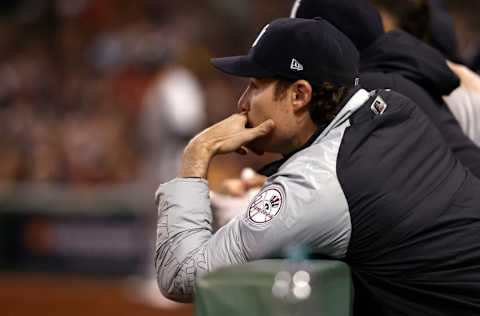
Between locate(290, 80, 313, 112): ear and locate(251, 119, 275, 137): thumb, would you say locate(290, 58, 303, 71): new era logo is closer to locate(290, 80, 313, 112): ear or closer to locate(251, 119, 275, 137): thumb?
locate(290, 80, 313, 112): ear

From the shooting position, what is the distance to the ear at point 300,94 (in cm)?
291

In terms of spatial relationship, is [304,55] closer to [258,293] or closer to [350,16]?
[350,16]

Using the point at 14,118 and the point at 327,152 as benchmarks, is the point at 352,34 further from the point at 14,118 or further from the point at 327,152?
the point at 14,118

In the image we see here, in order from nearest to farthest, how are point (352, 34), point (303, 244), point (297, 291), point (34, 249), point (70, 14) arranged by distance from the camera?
point (297, 291) → point (303, 244) → point (352, 34) → point (34, 249) → point (70, 14)

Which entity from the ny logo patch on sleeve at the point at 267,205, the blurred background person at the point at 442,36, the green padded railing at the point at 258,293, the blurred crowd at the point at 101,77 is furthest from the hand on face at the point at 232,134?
the blurred crowd at the point at 101,77

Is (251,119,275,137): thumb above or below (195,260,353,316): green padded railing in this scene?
above

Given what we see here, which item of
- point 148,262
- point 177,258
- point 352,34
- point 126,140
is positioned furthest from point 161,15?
point 177,258

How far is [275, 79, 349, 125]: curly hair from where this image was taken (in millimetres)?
2932

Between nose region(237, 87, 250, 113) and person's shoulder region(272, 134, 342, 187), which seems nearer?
person's shoulder region(272, 134, 342, 187)

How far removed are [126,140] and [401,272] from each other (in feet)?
29.4

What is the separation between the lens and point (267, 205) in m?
2.75

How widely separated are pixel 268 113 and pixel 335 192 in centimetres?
39

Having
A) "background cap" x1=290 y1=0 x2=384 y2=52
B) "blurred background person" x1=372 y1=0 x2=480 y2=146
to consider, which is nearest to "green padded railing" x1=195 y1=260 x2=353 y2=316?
"background cap" x1=290 y1=0 x2=384 y2=52

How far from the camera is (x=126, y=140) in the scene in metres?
11.6
